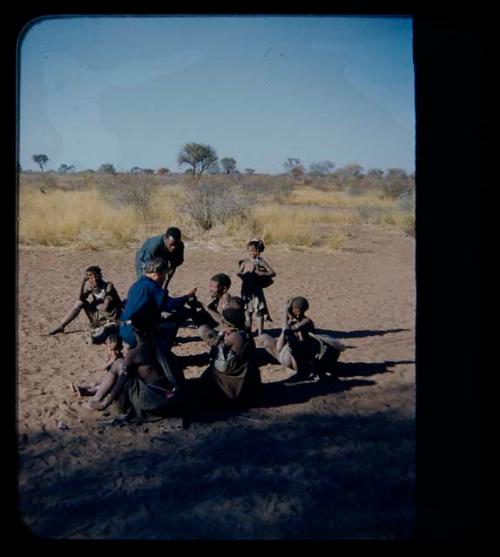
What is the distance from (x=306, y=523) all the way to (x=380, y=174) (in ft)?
195

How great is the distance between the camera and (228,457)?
16.3 ft

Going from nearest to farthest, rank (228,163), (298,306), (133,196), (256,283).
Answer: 1. (298,306)
2. (256,283)
3. (133,196)
4. (228,163)

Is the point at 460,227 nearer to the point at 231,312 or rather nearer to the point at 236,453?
the point at 236,453

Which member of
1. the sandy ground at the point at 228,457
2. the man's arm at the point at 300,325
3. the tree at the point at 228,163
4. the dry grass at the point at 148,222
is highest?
the tree at the point at 228,163

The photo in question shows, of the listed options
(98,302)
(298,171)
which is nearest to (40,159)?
(298,171)

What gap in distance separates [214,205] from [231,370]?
15.4 m

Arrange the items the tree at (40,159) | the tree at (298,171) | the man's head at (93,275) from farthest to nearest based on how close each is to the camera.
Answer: the tree at (298,171), the tree at (40,159), the man's head at (93,275)

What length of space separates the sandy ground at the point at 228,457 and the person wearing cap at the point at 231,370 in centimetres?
19

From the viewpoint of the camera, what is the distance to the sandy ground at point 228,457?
404 centimetres

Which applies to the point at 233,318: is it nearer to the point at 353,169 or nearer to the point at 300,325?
the point at 300,325

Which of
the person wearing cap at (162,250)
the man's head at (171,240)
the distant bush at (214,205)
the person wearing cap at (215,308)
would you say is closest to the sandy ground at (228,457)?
the person wearing cap at (215,308)

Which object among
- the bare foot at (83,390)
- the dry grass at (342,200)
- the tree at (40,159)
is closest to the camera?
the bare foot at (83,390)

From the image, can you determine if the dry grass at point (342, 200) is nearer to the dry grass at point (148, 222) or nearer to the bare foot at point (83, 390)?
the dry grass at point (148, 222)

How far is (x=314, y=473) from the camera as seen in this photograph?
4.73 meters
